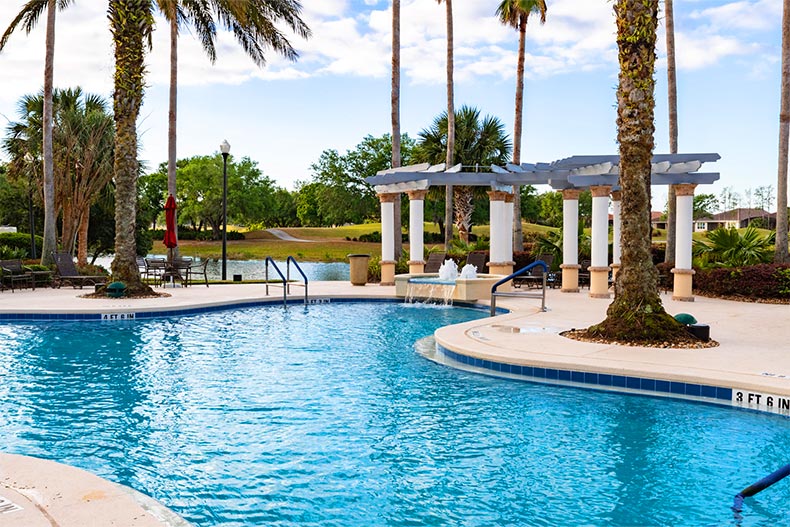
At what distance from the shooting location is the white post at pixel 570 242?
17.2m

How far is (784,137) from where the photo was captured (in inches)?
652

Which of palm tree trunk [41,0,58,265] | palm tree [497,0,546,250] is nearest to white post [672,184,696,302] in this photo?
palm tree [497,0,546,250]

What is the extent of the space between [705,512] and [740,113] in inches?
1046

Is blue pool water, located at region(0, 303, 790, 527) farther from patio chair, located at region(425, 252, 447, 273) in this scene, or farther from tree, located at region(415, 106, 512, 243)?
tree, located at region(415, 106, 512, 243)

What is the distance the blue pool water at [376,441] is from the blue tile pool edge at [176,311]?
3589 mm

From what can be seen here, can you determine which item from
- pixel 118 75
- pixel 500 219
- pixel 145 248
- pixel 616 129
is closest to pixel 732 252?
pixel 500 219

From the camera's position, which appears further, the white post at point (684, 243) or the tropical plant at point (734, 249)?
the tropical plant at point (734, 249)

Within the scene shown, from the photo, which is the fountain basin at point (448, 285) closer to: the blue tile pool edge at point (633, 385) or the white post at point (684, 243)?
the white post at point (684, 243)

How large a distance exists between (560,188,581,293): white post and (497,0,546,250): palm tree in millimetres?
7066

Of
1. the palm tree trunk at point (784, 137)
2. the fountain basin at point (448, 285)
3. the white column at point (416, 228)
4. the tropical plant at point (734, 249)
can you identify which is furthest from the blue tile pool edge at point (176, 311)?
the palm tree trunk at point (784, 137)

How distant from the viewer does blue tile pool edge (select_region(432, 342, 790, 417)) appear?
21.6 ft

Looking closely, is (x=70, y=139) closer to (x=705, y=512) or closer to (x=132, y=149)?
(x=132, y=149)

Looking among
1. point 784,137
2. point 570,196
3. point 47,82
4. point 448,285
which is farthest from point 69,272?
point 784,137

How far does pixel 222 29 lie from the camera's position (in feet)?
79.6
